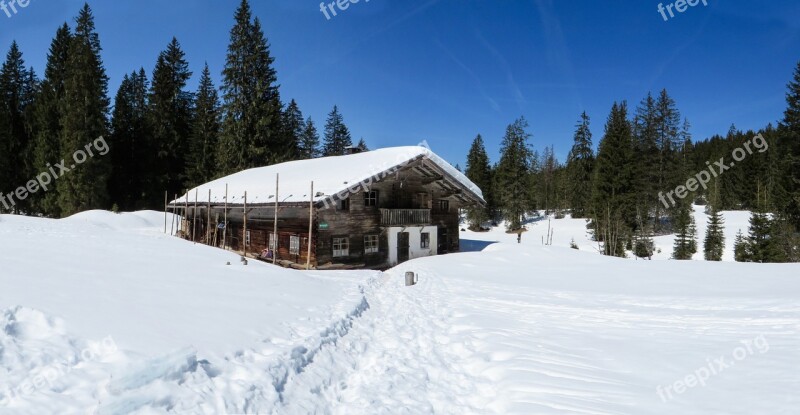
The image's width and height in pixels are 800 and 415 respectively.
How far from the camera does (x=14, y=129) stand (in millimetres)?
44062

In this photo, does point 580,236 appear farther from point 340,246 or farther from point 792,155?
point 340,246

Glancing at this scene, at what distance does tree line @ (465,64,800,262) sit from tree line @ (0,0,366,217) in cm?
3348

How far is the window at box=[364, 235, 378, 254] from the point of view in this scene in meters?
22.7

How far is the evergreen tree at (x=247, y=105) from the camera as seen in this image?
132 feet

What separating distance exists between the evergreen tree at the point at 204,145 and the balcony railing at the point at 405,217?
95.9 ft

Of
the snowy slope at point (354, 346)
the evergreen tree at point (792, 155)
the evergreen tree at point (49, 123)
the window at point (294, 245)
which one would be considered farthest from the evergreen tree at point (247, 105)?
the evergreen tree at point (792, 155)

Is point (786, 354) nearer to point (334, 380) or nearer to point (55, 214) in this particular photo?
point (334, 380)

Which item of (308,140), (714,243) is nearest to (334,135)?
(308,140)

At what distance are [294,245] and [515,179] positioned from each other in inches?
1600

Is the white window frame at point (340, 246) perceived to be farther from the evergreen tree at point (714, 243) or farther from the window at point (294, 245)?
the evergreen tree at point (714, 243)

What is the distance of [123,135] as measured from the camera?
45750 millimetres

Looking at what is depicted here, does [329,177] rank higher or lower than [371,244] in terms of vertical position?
higher

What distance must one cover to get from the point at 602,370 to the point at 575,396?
55.2 inches

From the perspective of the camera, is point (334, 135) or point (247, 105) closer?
point (247, 105)
